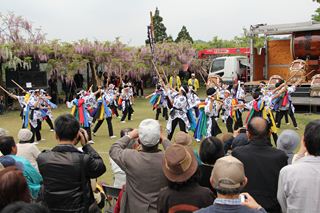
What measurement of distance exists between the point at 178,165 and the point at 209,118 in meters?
6.63

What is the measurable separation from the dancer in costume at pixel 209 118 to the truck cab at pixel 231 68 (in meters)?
11.8

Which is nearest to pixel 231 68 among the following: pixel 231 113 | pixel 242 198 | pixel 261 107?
pixel 231 113

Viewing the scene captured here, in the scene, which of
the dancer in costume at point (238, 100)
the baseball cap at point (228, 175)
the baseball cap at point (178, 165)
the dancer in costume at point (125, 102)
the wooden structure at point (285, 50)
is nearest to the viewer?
the baseball cap at point (228, 175)

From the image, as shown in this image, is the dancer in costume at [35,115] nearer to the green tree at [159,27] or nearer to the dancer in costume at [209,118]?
the dancer in costume at [209,118]

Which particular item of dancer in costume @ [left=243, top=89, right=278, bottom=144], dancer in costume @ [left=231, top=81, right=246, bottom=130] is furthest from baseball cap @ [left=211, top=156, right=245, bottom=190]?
dancer in costume @ [left=231, top=81, right=246, bottom=130]

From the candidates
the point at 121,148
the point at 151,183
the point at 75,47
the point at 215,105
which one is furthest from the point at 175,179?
the point at 75,47

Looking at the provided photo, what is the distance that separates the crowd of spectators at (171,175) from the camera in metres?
2.19

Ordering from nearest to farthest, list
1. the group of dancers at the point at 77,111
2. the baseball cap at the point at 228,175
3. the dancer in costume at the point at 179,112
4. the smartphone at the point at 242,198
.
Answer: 1. the baseball cap at the point at 228,175
2. the smartphone at the point at 242,198
3. the dancer in costume at the point at 179,112
4. the group of dancers at the point at 77,111

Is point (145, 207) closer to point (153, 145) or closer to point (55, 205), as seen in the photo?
point (153, 145)

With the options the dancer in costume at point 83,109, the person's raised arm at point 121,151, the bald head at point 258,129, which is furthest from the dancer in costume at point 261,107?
the person's raised arm at point 121,151

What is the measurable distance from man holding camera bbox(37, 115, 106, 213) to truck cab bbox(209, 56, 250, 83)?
710 inches

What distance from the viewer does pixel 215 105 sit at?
9062 mm

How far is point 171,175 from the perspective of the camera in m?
2.56

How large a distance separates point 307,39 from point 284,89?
15.4ft
